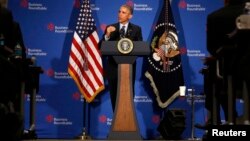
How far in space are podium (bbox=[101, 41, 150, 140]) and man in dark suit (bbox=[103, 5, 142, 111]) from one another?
716 millimetres

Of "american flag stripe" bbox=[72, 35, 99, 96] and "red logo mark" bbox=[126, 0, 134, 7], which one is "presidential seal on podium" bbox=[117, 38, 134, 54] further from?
"red logo mark" bbox=[126, 0, 134, 7]

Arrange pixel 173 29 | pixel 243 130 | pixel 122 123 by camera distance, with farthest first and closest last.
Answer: pixel 173 29
pixel 122 123
pixel 243 130

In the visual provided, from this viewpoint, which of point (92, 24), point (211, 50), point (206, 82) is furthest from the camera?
point (92, 24)

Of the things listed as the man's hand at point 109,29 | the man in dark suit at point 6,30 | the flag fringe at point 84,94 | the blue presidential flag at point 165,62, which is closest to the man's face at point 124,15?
the man's hand at point 109,29

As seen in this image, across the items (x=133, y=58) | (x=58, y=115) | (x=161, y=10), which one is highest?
(x=161, y=10)

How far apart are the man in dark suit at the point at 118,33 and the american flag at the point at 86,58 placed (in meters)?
0.23

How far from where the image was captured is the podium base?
6629 mm

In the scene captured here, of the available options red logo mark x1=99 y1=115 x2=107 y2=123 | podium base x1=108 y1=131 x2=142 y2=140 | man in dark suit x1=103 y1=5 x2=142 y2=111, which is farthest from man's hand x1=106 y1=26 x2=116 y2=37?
podium base x1=108 y1=131 x2=142 y2=140

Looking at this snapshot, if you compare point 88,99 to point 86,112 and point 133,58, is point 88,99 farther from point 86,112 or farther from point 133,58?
point 133,58

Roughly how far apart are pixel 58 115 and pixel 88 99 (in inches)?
32.1

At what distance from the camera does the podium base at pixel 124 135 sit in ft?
21.7

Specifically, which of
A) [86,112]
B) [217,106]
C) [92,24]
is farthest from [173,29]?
[217,106]

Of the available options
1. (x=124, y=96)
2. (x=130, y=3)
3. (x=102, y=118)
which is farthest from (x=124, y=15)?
(x=102, y=118)

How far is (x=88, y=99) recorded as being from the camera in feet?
26.2
